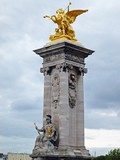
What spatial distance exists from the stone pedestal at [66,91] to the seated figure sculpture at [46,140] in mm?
349

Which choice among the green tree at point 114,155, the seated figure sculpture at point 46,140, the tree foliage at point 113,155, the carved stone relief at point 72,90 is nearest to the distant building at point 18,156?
the tree foliage at point 113,155

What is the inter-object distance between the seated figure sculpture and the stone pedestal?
35cm

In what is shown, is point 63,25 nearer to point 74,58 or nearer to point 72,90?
point 74,58

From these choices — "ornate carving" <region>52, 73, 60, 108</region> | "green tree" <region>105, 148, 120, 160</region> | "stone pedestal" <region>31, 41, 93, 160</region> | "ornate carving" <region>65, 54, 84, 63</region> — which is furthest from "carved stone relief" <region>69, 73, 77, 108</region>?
"green tree" <region>105, 148, 120, 160</region>

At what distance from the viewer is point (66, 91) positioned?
97.3 ft

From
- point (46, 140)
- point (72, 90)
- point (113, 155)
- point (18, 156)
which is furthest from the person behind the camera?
point (18, 156)

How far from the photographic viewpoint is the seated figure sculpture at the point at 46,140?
93.6ft

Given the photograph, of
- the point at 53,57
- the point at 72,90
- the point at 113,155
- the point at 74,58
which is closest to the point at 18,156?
the point at 113,155

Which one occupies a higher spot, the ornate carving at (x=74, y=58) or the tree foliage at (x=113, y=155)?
the ornate carving at (x=74, y=58)

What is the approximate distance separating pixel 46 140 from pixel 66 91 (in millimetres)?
3602

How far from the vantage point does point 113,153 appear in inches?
1875

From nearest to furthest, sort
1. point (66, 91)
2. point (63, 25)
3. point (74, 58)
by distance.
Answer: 1. point (66, 91)
2. point (74, 58)
3. point (63, 25)

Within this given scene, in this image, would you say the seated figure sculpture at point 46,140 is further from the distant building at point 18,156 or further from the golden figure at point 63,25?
the distant building at point 18,156

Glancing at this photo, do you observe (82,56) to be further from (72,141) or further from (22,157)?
(22,157)
